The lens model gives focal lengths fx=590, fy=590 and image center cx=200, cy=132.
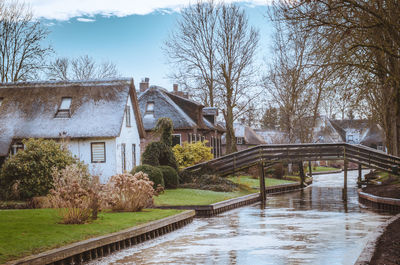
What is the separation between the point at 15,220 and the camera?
17578 millimetres

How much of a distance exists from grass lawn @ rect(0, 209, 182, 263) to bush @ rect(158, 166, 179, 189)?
1103 centimetres

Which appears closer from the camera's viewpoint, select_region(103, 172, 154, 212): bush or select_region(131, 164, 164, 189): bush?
select_region(103, 172, 154, 212): bush

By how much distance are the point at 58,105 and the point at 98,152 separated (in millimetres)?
5183

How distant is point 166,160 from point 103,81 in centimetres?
1182

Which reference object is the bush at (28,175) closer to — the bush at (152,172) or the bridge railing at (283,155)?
the bush at (152,172)

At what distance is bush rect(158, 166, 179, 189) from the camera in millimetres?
32844

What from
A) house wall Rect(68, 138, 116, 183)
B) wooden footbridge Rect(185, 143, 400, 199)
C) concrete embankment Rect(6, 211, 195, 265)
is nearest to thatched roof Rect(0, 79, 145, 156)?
house wall Rect(68, 138, 116, 183)

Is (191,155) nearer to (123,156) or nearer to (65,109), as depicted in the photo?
(123,156)

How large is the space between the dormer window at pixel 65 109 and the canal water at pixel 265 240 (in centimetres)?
1891

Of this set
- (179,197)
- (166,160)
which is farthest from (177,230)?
(166,160)

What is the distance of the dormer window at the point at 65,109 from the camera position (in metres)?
41.8

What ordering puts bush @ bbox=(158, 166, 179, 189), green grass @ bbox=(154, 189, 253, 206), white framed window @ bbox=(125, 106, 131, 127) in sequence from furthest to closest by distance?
white framed window @ bbox=(125, 106, 131, 127)
bush @ bbox=(158, 166, 179, 189)
green grass @ bbox=(154, 189, 253, 206)

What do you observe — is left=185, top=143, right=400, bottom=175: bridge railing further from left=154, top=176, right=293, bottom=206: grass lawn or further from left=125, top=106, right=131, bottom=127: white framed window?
left=125, top=106, right=131, bottom=127: white framed window

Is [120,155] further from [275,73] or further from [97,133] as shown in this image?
[275,73]
